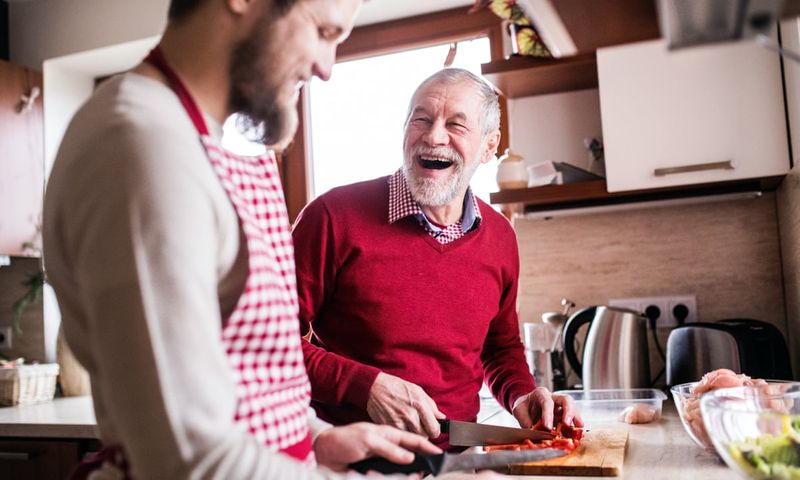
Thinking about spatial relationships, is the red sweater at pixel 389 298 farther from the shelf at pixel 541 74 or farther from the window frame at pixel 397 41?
the window frame at pixel 397 41

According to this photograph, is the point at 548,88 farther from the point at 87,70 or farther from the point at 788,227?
the point at 87,70

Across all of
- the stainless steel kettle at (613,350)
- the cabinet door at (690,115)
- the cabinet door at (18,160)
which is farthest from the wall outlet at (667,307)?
the cabinet door at (18,160)

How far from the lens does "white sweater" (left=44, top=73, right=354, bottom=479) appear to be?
0.56 meters

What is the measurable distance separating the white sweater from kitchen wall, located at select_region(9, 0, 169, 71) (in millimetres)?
2584

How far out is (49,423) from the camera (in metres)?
2.07

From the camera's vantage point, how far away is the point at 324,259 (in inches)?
60.4

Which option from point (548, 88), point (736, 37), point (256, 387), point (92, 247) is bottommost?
point (256, 387)

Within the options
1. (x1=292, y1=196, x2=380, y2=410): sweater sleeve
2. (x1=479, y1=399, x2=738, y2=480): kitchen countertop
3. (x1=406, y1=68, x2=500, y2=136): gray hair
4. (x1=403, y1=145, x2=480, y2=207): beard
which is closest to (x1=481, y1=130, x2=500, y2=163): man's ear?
(x1=406, y1=68, x2=500, y2=136): gray hair

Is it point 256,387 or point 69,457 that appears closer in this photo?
point 256,387

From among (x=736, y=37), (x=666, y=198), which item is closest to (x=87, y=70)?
(x=666, y=198)

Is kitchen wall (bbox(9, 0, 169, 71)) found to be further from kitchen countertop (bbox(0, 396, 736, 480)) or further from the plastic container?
the plastic container

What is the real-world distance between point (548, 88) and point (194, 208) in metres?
1.95

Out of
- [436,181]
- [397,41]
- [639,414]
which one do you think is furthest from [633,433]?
[397,41]

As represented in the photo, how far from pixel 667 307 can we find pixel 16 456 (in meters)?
2.06
